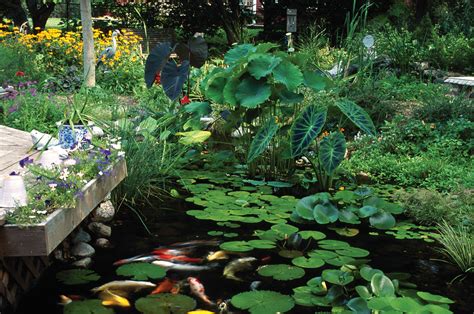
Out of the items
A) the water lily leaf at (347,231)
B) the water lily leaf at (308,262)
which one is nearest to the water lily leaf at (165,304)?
the water lily leaf at (308,262)

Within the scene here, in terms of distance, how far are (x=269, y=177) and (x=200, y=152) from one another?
978 mm

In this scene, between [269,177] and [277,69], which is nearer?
[277,69]

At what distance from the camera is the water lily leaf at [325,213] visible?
418 cm

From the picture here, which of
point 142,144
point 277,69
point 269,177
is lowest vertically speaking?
point 269,177

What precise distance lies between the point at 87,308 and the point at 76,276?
0.48 meters

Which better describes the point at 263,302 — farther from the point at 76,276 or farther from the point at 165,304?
the point at 76,276

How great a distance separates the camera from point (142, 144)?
16.0 ft

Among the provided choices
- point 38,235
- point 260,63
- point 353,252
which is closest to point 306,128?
point 260,63

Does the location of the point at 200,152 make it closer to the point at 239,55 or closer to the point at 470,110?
the point at 239,55

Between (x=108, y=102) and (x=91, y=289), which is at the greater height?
(x=108, y=102)

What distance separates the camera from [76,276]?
11.4 feet

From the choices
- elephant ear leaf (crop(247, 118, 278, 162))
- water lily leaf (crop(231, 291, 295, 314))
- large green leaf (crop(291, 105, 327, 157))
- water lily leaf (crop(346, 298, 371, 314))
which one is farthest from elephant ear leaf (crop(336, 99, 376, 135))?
water lily leaf (crop(346, 298, 371, 314))

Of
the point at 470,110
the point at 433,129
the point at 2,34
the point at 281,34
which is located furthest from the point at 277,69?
the point at 281,34

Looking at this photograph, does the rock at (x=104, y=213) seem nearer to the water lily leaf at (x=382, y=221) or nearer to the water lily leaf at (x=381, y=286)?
the water lily leaf at (x=382, y=221)
